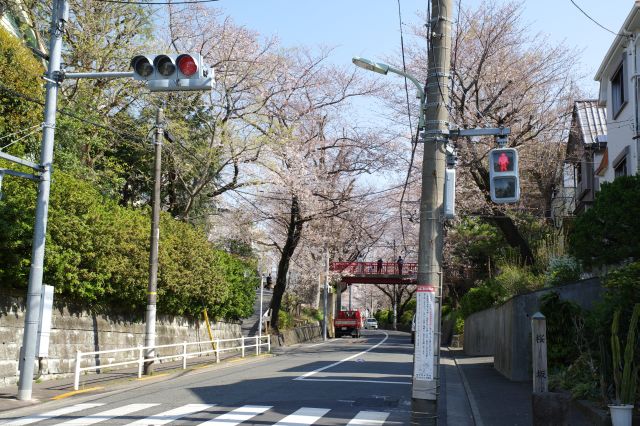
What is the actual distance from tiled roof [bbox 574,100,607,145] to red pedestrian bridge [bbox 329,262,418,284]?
2876 centimetres

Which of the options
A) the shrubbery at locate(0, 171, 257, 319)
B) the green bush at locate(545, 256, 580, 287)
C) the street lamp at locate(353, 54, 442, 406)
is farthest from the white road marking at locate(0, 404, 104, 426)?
the green bush at locate(545, 256, 580, 287)

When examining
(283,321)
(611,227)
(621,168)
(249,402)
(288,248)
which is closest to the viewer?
(249,402)

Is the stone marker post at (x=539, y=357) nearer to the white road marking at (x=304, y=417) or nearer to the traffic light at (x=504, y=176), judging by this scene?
the traffic light at (x=504, y=176)

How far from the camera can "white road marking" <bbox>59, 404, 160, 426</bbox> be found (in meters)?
10.5

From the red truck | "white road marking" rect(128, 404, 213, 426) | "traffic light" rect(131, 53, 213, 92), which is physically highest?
"traffic light" rect(131, 53, 213, 92)

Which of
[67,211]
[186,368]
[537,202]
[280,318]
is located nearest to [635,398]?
[67,211]

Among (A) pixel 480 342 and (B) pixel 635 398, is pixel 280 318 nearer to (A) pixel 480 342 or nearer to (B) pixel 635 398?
(A) pixel 480 342

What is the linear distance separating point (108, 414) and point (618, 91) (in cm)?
1887

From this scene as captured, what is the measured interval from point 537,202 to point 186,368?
20.9 m

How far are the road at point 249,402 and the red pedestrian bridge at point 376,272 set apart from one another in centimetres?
3810

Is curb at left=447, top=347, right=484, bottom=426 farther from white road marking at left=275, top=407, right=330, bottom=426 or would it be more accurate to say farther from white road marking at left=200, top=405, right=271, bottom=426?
white road marking at left=200, top=405, right=271, bottom=426

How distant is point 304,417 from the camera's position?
37.0 feet

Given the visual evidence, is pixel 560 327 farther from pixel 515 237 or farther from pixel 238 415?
pixel 515 237

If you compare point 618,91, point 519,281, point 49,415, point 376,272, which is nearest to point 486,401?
point 49,415
